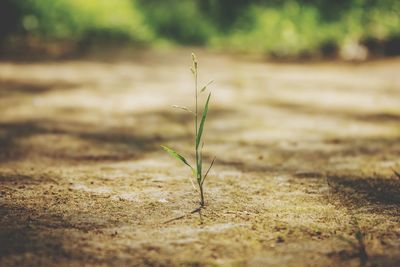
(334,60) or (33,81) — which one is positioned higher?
(334,60)

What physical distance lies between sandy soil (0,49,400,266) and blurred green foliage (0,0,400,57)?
10.8ft

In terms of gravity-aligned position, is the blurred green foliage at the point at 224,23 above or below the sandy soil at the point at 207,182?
above

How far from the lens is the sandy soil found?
979 millimetres

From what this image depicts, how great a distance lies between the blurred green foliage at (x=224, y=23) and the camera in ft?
21.2

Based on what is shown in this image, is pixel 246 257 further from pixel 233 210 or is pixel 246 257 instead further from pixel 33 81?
pixel 33 81

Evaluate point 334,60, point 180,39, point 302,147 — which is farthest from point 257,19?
point 302,147

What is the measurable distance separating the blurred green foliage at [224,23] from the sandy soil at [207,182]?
328 cm

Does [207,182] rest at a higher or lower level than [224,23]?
lower

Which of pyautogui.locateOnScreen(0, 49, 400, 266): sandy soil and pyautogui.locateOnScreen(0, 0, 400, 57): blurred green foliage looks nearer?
pyautogui.locateOnScreen(0, 49, 400, 266): sandy soil

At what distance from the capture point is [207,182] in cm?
149

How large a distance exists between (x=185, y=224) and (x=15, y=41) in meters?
5.83

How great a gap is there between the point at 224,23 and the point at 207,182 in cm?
856

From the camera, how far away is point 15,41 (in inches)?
239

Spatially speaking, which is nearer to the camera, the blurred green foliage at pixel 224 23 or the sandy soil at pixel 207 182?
the sandy soil at pixel 207 182
